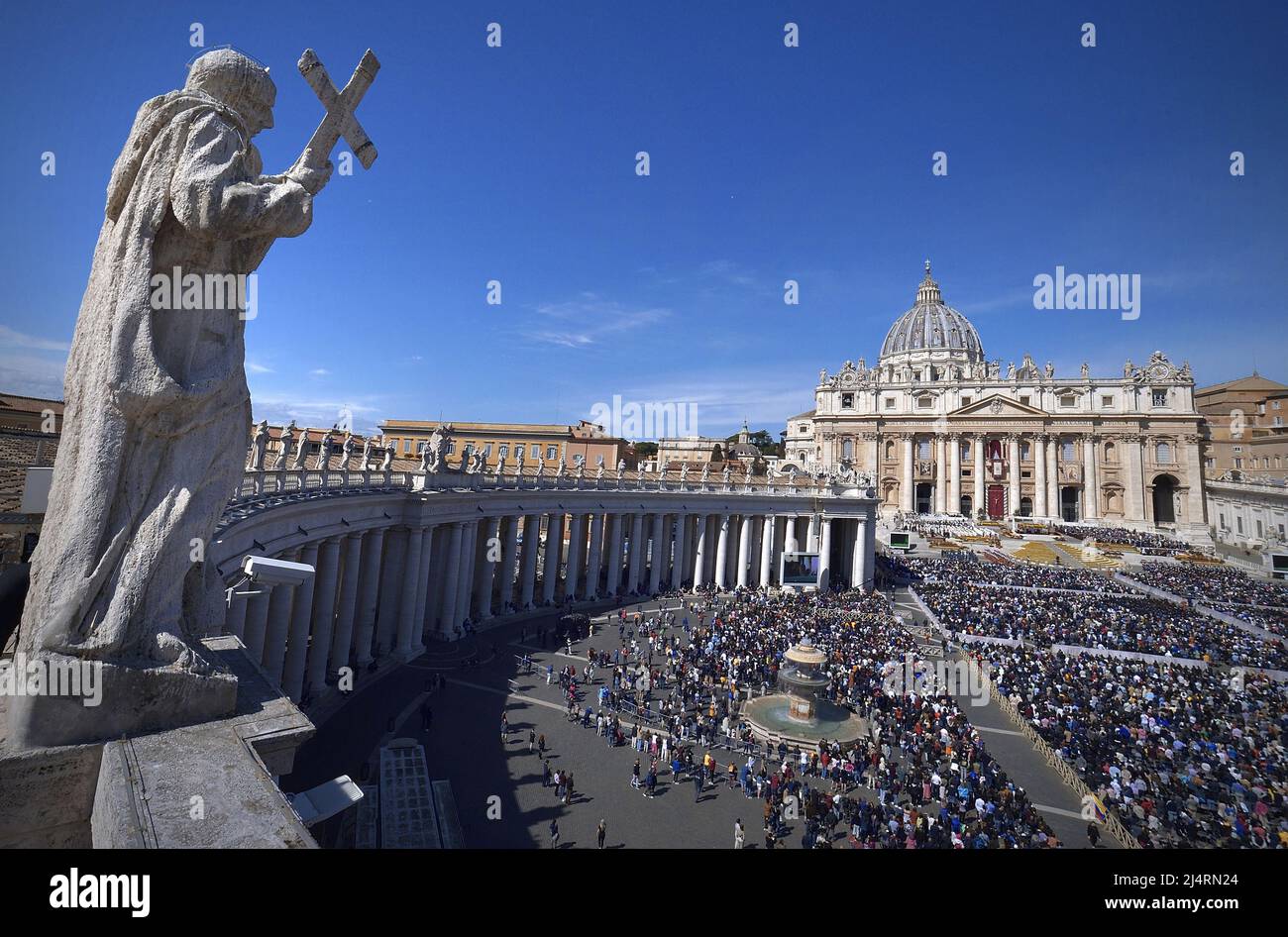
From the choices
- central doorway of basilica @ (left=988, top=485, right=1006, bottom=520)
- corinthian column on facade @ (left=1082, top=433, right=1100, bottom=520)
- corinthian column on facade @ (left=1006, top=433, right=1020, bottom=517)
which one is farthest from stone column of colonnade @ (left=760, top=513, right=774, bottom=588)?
corinthian column on facade @ (left=1082, top=433, right=1100, bottom=520)

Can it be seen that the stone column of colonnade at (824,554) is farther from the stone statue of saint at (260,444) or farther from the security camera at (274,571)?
the security camera at (274,571)

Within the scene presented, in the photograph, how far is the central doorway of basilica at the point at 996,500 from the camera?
85875 millimetres

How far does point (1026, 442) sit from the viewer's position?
85.9 meters

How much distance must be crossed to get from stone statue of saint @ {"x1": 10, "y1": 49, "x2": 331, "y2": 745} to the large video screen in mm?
42113

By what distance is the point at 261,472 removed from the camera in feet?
49.6

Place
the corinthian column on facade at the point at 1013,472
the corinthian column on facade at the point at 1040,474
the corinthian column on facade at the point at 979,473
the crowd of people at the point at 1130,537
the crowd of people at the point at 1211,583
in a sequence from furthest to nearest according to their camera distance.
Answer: the corinthian column on facade at the point at 979,473 < the corinthian column on facade at the point at 1013,472 < the corinthian column on facade at the point at 1040,474 < the crowd of people at the point at 1130,537 < the crowd of people at the point at 1211,583

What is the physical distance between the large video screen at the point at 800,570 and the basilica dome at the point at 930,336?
271ft

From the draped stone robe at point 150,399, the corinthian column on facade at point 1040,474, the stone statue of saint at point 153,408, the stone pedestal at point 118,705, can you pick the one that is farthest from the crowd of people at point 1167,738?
the corinthian column on facade at point 1040,474
